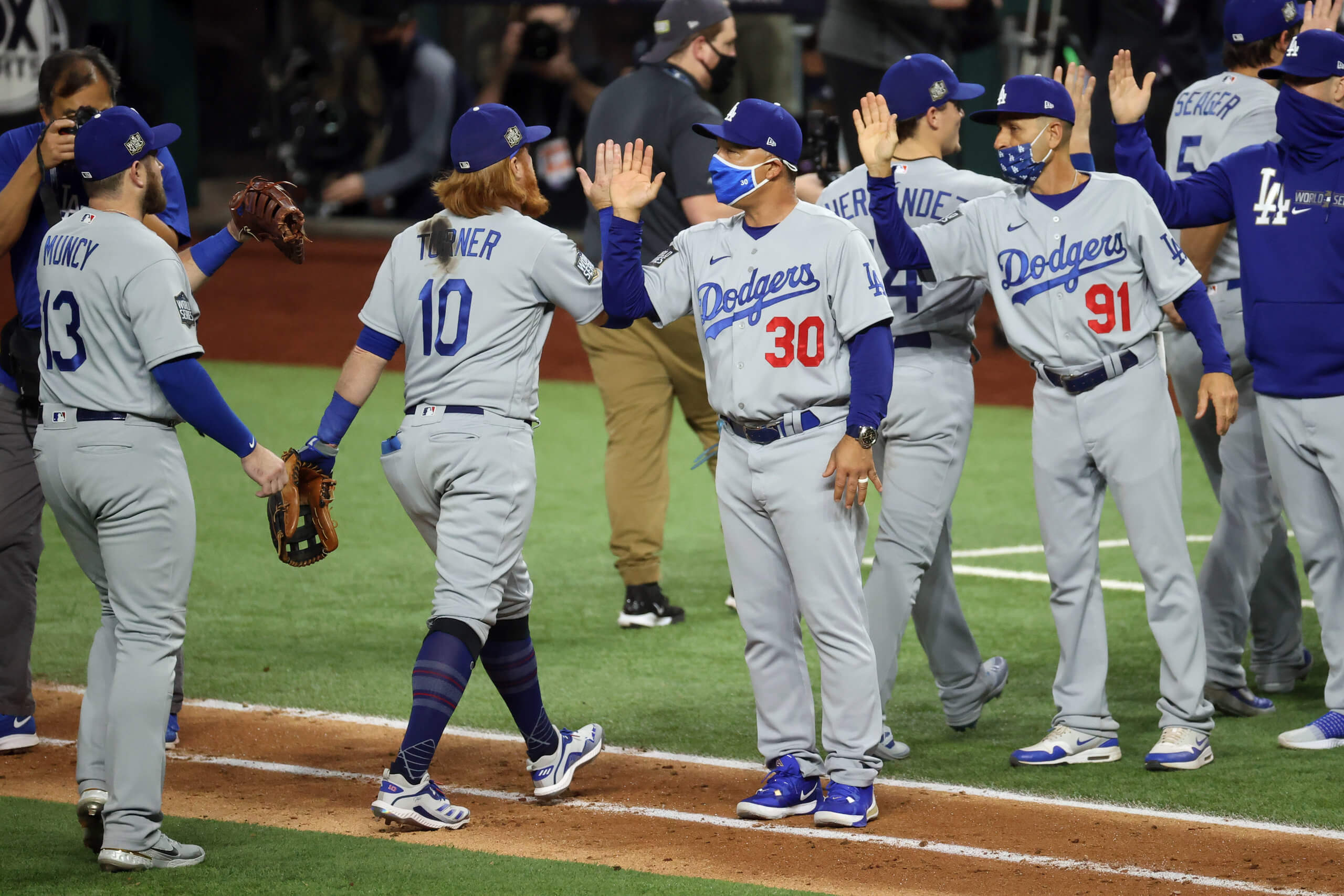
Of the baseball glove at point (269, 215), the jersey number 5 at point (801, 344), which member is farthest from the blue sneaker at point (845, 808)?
the baseball glove at point (269, 215)

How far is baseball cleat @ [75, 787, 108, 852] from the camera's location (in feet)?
14.8

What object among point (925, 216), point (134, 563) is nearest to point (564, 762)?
point (134, 563)

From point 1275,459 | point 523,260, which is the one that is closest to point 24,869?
point 523,260

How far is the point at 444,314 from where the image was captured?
4.79 meters

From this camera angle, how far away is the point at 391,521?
918cm

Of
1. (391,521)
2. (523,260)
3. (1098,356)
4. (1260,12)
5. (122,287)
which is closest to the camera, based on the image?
(122,287)

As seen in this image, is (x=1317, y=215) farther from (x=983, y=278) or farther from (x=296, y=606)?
(x=296, y=606)

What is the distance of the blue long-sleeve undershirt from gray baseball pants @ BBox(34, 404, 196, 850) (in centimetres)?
13

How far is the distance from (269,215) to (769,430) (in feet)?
5.04

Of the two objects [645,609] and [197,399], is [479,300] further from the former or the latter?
[645,609]

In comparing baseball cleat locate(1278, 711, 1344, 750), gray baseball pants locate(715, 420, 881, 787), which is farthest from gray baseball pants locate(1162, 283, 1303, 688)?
gray baseball pants locate(715, 420, 881, 787)

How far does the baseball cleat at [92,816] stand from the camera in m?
4.52

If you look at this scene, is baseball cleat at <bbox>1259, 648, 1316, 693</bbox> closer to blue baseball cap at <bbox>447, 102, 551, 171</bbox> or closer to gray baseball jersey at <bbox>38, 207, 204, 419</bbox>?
blue baseball cap at <bbox>447, 102, 551, 171</bbox>

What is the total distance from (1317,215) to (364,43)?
12749 mm
